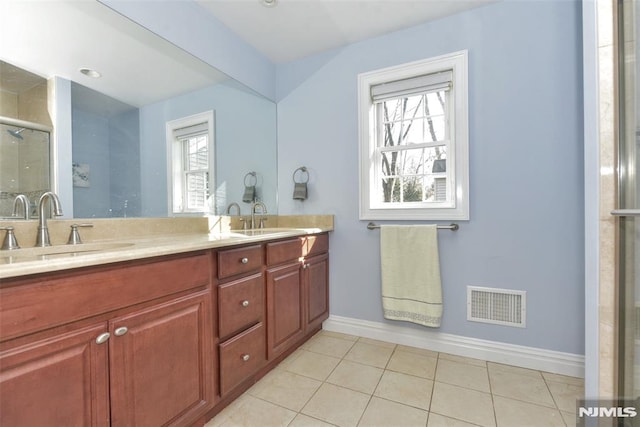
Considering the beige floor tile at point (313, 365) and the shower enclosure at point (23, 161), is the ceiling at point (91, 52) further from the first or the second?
the beige floor tile at point (313, 365)

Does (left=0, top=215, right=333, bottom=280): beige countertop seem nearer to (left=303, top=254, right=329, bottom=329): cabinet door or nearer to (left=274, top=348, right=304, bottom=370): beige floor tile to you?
(left=303, top=254, right=329, bottom=329): cabinet door

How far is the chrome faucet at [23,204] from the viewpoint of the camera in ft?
3.96

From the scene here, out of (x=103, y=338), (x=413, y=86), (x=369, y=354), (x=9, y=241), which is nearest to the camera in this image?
(x=103, y=338)

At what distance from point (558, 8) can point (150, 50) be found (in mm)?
2517

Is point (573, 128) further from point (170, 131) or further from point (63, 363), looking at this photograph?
point (63, 363)

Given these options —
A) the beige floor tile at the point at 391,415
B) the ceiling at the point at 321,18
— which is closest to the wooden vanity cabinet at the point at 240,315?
the beige floor tile at the point at 391,415

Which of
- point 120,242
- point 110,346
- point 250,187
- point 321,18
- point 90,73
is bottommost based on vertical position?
point 110,346

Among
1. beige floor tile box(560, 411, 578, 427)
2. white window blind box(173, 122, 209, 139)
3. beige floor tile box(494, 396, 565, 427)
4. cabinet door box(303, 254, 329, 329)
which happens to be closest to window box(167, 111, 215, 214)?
white window blind box(173, 122, 209, 139)

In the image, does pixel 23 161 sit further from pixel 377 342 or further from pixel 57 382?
pixel 377 342

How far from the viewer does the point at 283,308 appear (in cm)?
188

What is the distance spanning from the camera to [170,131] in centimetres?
189

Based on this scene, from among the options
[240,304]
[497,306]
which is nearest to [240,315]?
[240,304]

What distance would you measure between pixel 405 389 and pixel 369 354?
439mm

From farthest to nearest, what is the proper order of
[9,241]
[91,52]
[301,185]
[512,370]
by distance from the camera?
[301,185] < [512,370] < [91,52] < [9,241]
